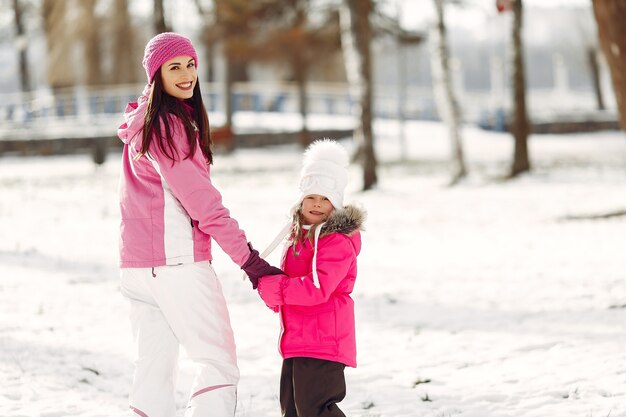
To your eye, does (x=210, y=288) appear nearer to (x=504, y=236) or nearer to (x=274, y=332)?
(x=274, y=332)

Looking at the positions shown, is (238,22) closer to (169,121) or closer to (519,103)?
(519,103)

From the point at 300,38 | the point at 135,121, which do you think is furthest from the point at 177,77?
the point at 300,38

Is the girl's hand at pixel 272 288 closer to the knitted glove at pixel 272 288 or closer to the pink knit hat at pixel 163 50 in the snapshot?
the knitted glove at pixel 272 288

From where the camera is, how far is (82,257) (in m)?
8.73

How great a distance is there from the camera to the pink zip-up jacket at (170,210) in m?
3.34

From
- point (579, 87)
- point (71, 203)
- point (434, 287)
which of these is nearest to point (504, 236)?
point (434, 287)

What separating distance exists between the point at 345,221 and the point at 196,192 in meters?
0.58

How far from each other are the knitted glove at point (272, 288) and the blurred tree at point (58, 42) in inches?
971

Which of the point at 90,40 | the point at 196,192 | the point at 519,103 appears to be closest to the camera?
the point at 196,192

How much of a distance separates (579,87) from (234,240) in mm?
97570

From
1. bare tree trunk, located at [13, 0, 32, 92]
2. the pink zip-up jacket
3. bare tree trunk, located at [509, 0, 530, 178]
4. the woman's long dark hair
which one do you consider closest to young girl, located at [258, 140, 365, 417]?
the pink zip-up jacket

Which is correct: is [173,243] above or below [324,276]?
above

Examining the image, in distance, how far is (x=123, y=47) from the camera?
31.1m

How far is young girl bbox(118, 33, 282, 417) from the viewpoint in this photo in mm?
3355
